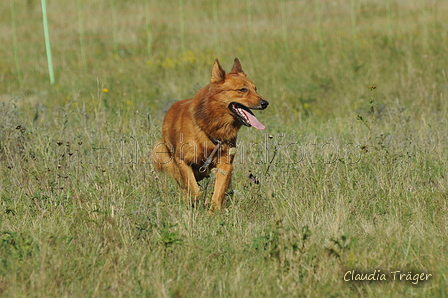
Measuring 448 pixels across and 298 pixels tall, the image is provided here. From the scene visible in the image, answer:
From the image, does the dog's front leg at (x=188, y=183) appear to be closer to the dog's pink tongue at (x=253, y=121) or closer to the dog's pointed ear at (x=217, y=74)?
the dog's pink tongue at (x=253, y=121)

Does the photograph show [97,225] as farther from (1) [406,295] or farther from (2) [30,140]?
(2) [30,140]

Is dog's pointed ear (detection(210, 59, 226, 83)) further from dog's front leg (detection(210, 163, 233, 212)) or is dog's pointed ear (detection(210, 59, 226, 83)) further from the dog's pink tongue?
dog's front leg (detection(210, 163, 233, 212))

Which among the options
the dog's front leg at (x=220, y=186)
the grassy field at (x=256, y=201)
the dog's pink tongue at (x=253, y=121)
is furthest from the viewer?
the dog's pink tongue at (x=253, y=121)

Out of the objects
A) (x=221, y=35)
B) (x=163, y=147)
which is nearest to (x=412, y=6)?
(x=221, y=35)

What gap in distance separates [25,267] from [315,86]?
24.8ft

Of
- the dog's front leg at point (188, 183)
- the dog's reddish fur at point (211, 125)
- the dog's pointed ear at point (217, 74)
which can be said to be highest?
the dog's pointed ear at point (217, 74)

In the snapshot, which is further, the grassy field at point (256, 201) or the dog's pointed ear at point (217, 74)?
the dog's pointed ear at point (217, 74)

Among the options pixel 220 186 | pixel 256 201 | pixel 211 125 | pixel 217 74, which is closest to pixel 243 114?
pixel 211 125

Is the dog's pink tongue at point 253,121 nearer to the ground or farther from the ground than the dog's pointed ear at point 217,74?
nearer to the ground

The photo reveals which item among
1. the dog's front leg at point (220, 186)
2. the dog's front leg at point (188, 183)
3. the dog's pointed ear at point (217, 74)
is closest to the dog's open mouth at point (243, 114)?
the dog's pointed ear at point (217, 74)

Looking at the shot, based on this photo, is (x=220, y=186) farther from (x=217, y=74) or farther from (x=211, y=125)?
(x=217, y=74)

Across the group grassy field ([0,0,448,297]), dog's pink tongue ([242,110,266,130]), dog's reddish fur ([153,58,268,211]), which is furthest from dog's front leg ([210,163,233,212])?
dog's pink tongue ([242,110,266,130])

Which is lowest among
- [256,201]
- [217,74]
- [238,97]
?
[256,201]

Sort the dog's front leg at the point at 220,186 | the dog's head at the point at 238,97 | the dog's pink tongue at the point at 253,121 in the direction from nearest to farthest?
the dog's front leg at the point at 220,186 → the dog's pink tongue at the point at 253,121 → the dog's head at the point at 238,97
